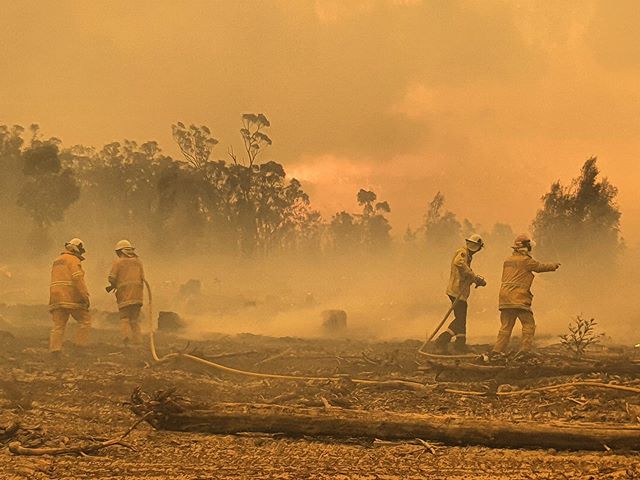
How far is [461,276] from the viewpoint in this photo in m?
8.60

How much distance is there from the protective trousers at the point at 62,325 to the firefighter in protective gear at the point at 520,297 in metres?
6.35

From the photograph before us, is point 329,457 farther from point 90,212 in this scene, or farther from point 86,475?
point 90,212

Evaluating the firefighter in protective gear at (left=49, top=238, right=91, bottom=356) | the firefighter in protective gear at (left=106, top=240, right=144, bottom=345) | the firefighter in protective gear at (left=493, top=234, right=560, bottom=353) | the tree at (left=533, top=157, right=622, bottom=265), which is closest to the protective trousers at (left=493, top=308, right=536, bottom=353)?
the firefighter in protective gear at (left=493, top=234, right=560, bottom=353)

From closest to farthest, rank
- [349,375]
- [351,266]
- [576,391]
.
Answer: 1. [576,391]
2. [349,375]
3. [351,266]

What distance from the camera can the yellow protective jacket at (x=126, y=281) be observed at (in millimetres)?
9719

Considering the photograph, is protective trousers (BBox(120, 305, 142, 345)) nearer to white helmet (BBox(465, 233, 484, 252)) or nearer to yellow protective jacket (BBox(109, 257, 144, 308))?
yellow protective jacket (BBox(109, 257, 144, 308))

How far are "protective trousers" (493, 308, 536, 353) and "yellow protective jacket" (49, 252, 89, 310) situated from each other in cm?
625

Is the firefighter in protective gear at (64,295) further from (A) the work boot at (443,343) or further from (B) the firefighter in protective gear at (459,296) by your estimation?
(B) the firefighter in protective gear at (459,296)

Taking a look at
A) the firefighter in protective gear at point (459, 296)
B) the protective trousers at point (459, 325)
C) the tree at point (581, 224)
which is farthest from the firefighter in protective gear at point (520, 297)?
the tree at point (581, 224)

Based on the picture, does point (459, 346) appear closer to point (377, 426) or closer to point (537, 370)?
point (537, 370)

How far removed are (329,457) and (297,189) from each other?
43.1m

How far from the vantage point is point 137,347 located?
9.80 metres

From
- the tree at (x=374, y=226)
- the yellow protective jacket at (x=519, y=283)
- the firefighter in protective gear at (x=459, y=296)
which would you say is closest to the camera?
the yellow protective jacket at (x=519, y=283)

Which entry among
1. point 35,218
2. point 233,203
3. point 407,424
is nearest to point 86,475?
Result: point 407,424
